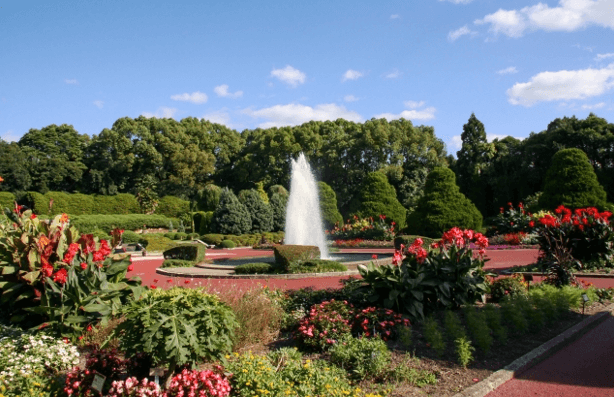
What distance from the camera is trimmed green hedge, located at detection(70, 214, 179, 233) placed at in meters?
29.9

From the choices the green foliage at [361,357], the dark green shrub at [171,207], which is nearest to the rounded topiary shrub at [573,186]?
the green foliage at [361,357]

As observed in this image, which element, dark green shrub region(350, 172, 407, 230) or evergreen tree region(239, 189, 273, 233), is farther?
evergreen tree region(239, 189, 273, 233)

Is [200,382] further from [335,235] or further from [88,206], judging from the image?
[88,206]

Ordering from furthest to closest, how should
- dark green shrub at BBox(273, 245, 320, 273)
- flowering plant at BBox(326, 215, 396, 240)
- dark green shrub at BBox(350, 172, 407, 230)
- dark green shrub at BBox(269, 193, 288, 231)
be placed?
dark green shrub at BBox(269, 193, 288, 231)
dark green shrub at BBox(350, 172, 407, 230)
flowering plant at BBox(326, 215, 396, 240)
dark green shrub at BBox(273, 245, 320, 273)

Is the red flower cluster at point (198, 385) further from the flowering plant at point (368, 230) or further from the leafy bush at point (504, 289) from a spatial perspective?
the flowering plant at point (368, 230)

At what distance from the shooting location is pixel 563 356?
5.70m

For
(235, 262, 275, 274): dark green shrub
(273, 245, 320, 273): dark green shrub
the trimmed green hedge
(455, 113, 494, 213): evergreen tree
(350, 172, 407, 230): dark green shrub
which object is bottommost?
(235, 262, 275, 274): dark green shrub

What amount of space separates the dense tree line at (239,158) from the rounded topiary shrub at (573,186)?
10.5 metres

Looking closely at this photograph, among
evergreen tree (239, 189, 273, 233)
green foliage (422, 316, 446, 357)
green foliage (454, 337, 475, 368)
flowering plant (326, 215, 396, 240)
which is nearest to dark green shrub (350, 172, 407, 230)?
flowering plant (326, 215, 396, 240)

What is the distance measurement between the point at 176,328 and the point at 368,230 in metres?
23.5

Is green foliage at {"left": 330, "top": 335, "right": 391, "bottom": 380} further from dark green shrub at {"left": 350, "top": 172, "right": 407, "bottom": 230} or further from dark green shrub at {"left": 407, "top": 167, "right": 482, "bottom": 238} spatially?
dark green shrub at {"left": 350, "top": 172, "right": 407, "bottom": 230}

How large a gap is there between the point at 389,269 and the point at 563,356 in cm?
246

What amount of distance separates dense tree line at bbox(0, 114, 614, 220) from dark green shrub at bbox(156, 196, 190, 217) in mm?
1441

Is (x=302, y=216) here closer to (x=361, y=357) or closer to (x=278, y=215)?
(x=278, y=215)
